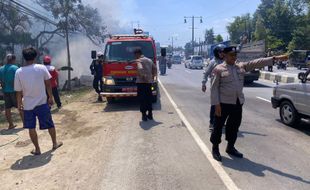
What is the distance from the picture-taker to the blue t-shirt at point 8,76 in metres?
8.85

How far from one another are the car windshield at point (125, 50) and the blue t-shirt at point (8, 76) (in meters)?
3.67

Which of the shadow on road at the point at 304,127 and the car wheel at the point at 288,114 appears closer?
the shadow on road at the point at 304,127

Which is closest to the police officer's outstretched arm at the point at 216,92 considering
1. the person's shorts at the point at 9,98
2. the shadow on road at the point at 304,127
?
the shadow on road at the point at 304,127

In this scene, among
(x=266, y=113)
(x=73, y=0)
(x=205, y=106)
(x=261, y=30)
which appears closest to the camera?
(x=266, y=113)

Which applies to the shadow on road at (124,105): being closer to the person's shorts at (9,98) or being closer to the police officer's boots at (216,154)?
the person's shorts at (9,98)

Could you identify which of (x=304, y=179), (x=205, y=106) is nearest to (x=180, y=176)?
(x=304, y=179)

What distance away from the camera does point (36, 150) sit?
6691 millimetres

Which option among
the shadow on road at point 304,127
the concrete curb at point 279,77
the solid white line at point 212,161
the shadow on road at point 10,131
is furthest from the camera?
the concrete curb at point 279,77

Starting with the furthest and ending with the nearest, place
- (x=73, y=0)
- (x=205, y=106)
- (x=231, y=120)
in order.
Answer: (x=73, y=0) → (x=205, y=106) → (x=231, y=120)

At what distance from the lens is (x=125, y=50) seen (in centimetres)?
1211

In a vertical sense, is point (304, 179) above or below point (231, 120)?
below

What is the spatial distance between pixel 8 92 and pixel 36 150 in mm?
2890

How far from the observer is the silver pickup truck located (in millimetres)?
7957

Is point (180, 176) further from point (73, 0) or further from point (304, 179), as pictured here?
point (73, 0)
